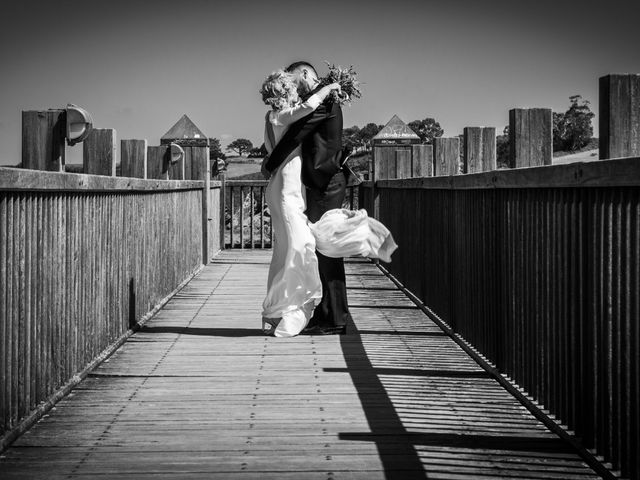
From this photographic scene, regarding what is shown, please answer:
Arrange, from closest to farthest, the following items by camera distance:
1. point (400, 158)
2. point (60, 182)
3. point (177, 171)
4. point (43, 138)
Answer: point (60, 182), point (43, 138), point (400, 158), point (177, 171)

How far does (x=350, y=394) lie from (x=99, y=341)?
1856 mm

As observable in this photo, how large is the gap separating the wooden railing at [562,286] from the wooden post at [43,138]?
7.92ft

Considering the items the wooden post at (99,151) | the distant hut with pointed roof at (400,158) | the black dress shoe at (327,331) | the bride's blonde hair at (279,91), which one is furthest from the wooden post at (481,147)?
the distant hut with pointed roof at (400,158)

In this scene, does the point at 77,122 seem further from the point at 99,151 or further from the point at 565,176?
the point at 565,176

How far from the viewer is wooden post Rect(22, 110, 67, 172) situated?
533 cm

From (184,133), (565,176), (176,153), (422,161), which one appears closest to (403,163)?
(422,161)

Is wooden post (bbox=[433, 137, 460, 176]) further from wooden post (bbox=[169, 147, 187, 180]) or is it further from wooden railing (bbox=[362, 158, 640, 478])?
wooden post (bbox=[169, 147, 187, 180])

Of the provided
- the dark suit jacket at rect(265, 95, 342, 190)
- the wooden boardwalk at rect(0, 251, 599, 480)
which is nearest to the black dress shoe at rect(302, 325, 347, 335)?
the wooden boardwalk at rect(0, 251, 599, 480)

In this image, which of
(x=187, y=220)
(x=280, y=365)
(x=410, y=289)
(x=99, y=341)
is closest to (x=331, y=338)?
(x=280, y=365)

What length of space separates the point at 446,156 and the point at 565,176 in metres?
6.36

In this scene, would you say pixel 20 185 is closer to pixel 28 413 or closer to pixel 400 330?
pixel 28 413

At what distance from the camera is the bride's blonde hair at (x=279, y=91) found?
7.64m

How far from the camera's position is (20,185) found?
13.8ft

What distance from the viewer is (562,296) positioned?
4.15 meters
